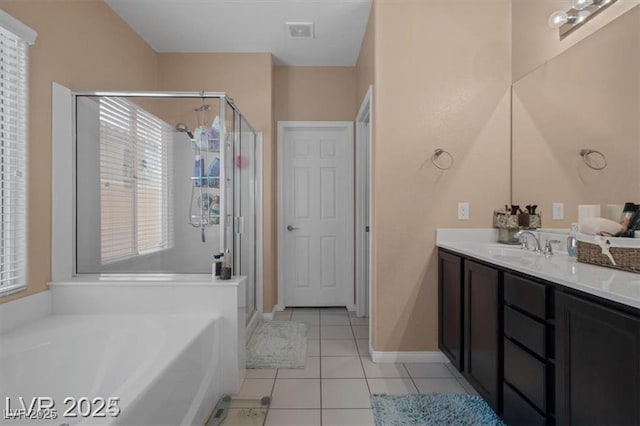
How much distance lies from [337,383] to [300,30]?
2.82 meters

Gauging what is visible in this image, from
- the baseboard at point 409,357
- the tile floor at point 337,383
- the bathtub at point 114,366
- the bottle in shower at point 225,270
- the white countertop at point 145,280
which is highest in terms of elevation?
the bottle in shower at point 225,270

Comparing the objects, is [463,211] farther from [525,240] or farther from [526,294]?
[526,294]

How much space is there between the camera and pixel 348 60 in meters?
3.45

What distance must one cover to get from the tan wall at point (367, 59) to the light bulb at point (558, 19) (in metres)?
1.10

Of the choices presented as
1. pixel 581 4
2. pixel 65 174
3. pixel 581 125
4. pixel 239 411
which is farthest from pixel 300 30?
pixel 239 411

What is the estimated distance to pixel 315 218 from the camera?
12.0 feet

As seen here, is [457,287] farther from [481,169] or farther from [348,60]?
[348,60]

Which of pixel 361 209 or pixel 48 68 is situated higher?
pixel 48 68

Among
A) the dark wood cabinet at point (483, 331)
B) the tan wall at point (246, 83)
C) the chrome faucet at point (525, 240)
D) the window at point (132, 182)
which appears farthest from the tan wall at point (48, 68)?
the chrome faucet at point (525, 240)

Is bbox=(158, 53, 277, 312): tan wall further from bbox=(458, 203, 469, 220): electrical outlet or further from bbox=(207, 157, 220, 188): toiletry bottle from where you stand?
bbox=(458, 203, 469, 220): electrical outlet

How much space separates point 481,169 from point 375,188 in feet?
2.57

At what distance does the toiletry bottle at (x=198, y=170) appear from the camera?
236 centimetres

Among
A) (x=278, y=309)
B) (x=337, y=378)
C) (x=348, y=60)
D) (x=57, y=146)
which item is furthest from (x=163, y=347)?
(x=348, y=60)

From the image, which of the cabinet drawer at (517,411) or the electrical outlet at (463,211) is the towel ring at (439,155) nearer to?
the electrical outlet at (463,211)
